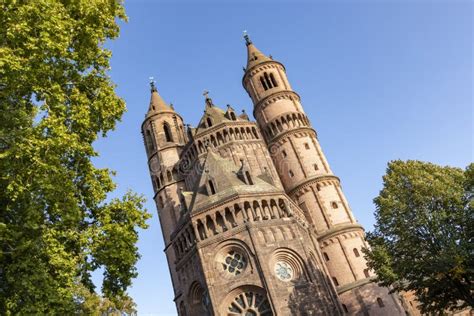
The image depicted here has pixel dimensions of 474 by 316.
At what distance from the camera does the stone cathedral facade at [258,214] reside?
2831 centimetres

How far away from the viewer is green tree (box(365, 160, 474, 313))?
22.7 metres

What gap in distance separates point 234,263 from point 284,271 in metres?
3.61

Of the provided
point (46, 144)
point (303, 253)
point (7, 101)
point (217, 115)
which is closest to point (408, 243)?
point (303, 253)

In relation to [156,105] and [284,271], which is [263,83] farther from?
[284,271]

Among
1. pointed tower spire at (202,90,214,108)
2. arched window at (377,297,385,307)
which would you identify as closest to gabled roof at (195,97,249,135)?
pointed tower spire at (202,90,214,108)

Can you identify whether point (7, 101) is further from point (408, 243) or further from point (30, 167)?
point (408, 243)

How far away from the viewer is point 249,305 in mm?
27938

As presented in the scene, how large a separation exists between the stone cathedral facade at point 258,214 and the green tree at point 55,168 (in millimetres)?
14289

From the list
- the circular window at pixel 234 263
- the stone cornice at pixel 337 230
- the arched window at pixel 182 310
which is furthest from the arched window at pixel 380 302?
the arched window at pixel 182 310

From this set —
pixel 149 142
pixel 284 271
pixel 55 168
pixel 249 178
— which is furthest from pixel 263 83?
pixel 55 168

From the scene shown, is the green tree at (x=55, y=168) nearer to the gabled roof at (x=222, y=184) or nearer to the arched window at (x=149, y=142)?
the gabled roof at (x=222, y=184)

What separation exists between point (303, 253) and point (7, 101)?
2152cm

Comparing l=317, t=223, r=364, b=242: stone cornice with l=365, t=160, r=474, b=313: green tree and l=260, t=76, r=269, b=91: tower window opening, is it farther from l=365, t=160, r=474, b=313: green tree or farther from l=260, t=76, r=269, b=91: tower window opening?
l=260, t=76, r=269, b=91: tower window opening

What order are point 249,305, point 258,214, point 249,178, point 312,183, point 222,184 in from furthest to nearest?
point 312,183 < point 249,178 < point 222,184 < point 258,214 < point 249,305
